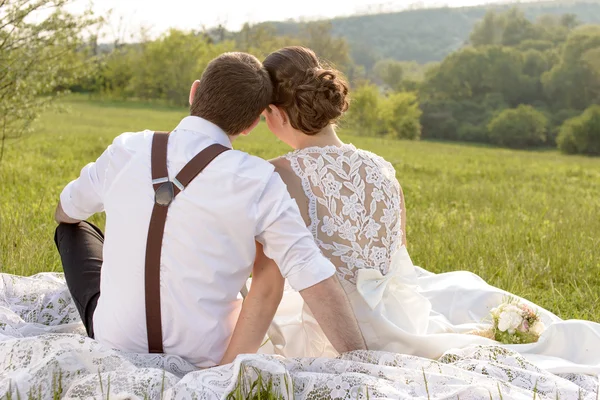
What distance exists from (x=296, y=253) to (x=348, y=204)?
2.21 ft

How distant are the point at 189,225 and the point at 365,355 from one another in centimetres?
97

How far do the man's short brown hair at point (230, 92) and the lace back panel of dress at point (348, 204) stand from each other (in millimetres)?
521

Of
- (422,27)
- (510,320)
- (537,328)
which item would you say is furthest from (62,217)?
(422,27)

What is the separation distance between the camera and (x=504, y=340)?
3.68 meters

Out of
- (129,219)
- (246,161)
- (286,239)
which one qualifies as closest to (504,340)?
(286,239)

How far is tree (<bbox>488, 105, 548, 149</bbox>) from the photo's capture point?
2359 inches

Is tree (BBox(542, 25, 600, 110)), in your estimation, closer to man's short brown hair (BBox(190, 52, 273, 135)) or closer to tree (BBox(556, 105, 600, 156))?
tree (BBox(556, 105, 600, 156))

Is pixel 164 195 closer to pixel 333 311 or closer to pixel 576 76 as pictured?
pixel 333 311

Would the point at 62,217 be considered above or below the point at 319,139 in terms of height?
below

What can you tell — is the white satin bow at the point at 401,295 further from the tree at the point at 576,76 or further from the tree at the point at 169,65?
the tree at the point at 576,76

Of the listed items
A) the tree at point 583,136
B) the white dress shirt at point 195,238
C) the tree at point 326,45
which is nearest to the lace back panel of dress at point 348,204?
the white dress shirt at point 195,238

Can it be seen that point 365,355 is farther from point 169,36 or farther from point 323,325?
point 169,36

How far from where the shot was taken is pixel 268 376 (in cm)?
273

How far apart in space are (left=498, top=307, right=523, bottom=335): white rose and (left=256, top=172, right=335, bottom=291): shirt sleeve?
127 centimetres
